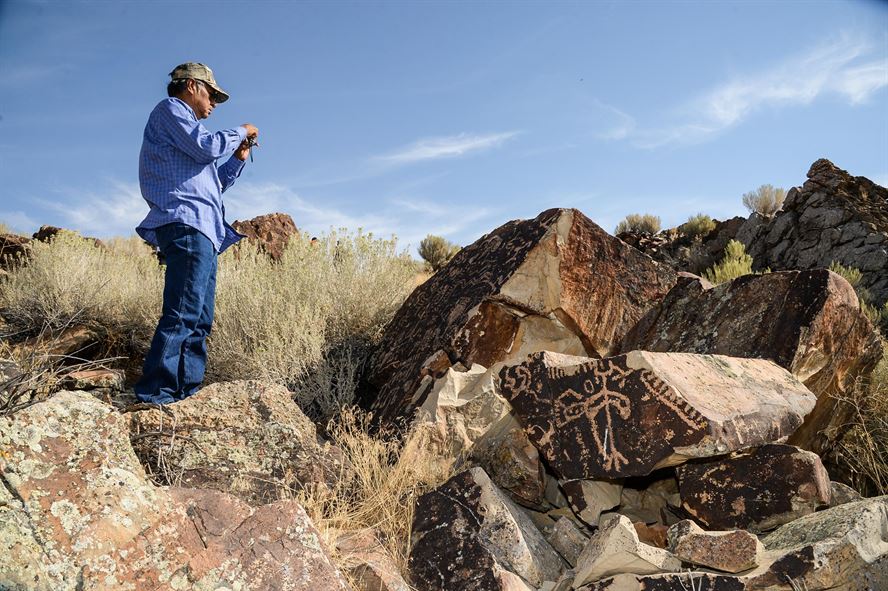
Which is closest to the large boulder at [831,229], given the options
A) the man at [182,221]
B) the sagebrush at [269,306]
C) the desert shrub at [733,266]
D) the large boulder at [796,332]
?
the desert shrub at [733,266]

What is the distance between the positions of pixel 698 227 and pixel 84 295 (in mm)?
13823

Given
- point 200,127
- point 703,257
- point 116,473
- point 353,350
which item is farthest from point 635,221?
point 116,473

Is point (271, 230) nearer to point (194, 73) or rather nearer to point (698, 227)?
point (194, 73)

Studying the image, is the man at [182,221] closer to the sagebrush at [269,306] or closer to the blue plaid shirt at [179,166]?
the blue plaid shirt at [179,166]

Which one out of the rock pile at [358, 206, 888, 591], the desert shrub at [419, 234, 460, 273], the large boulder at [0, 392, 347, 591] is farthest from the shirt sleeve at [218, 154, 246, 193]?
the desert shrub at [419, 234, 460, 273]

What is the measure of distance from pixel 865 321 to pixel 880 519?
2236 millimetres

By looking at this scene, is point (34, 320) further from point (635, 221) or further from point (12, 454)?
point (635, 221)

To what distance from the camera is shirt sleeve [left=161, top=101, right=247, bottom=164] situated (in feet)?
14.9

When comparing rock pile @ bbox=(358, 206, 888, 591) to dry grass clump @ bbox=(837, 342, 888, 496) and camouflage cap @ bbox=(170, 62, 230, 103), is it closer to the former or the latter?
dry grass clump @ bbox=(837, 342, 888, 496)

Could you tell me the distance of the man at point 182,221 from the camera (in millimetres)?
4477

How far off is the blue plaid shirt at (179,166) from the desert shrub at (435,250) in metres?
12.4

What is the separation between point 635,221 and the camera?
2284 centimetres

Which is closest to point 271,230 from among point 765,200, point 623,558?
point 623,558

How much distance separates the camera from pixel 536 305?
539 cm
